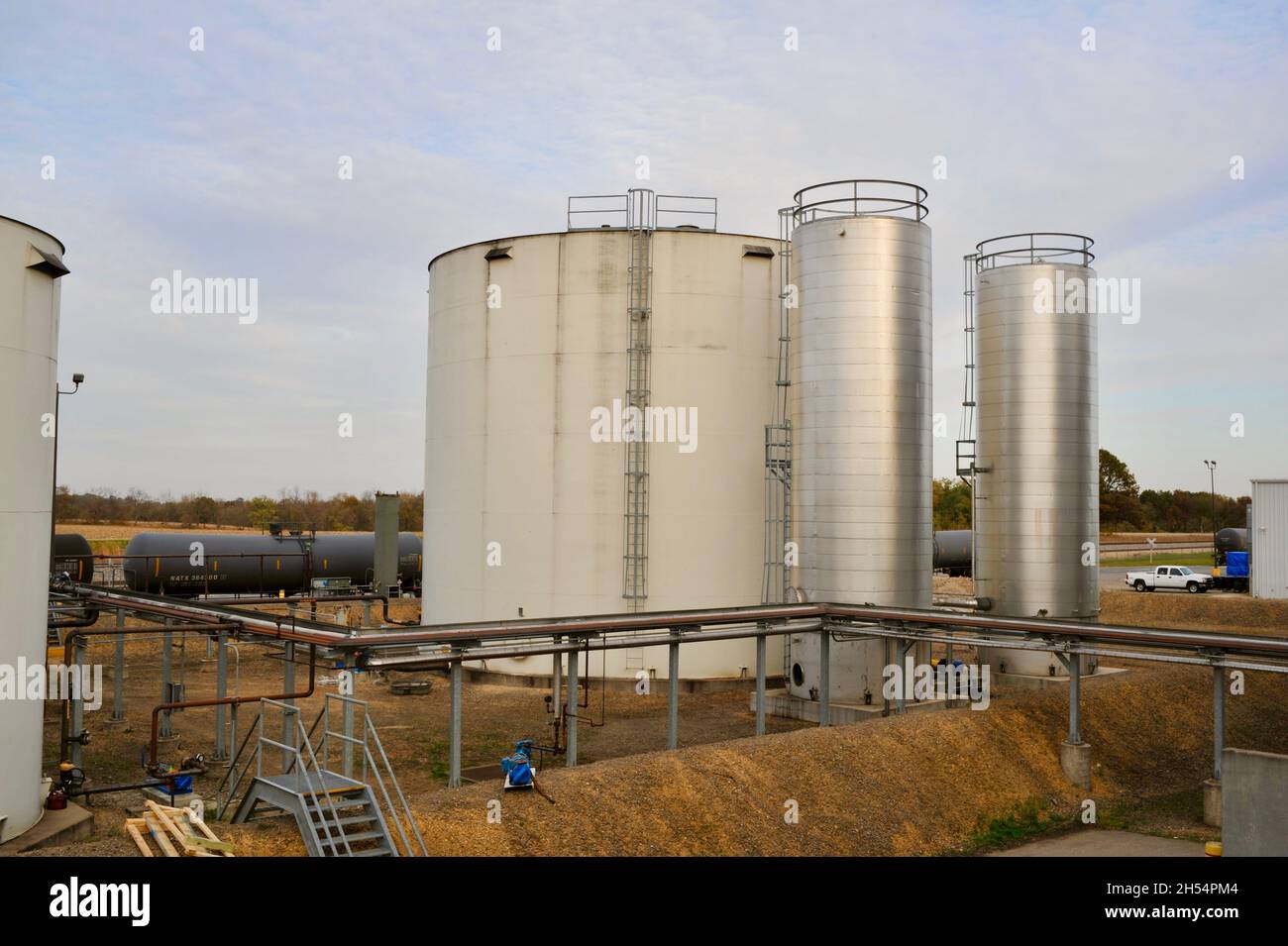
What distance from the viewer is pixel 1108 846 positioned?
17203mm

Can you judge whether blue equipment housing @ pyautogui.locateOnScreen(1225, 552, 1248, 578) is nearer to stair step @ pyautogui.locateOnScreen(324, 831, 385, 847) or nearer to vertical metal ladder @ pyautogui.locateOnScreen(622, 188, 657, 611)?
vertical metal ladder @ pyautogui.locateOnScreen(622, 188, 657, 611)

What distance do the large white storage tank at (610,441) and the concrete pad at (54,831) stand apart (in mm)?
14347

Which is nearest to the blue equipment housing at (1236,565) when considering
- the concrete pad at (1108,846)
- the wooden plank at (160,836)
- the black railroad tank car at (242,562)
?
the black railroad tank car at (242,562)

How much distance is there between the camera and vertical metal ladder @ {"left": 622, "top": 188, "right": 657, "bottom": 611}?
29.6 meters

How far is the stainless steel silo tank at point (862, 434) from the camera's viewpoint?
80.0 ft

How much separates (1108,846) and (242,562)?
1298 inches

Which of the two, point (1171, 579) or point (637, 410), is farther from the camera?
point (1171, 579)

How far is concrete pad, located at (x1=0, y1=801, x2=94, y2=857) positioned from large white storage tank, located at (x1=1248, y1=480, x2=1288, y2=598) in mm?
47294

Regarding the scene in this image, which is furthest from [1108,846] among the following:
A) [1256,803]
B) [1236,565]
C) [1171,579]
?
[1236,565]

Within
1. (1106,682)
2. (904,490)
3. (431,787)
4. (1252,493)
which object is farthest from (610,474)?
(1252,493)

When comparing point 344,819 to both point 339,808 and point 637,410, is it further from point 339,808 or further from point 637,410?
point 637,410

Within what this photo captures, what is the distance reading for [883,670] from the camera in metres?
24.2

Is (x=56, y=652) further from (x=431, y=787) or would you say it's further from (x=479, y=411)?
(x=431, y=787)
